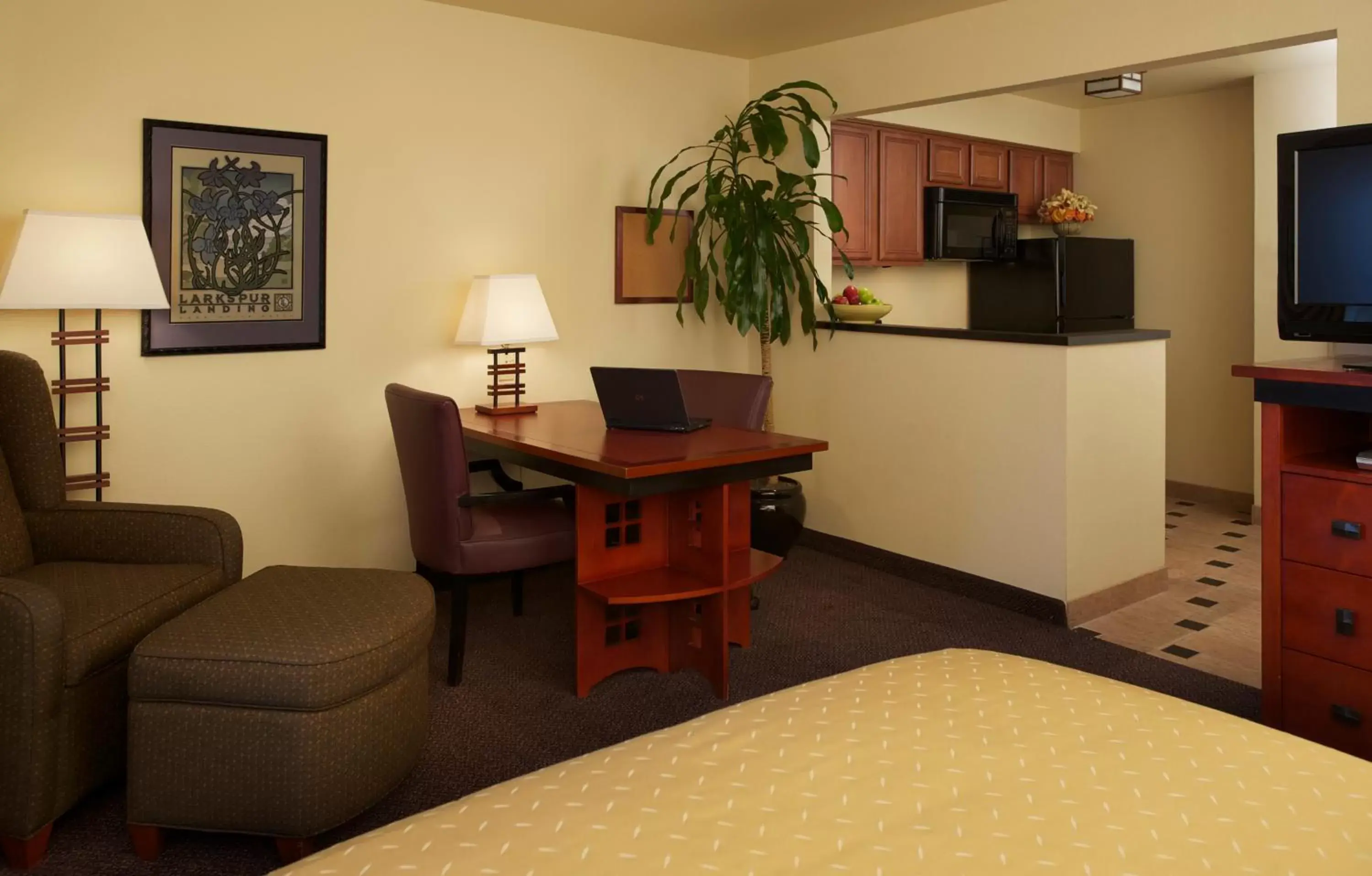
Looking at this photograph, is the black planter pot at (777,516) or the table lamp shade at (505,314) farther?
the black planter pot at (777,516)

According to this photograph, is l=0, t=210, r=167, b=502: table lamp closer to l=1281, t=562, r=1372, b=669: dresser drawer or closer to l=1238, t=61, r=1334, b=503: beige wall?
l=1281, t=562, r=1372, b=669: dresser drawer

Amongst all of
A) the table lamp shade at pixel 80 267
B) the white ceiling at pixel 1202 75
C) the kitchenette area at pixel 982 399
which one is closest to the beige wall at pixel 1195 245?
the white ceiling at pixel 1202 75

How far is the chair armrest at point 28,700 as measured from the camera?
6.81ft

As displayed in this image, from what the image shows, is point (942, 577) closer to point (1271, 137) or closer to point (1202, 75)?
point (1271, 137)

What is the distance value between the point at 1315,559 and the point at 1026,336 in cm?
145

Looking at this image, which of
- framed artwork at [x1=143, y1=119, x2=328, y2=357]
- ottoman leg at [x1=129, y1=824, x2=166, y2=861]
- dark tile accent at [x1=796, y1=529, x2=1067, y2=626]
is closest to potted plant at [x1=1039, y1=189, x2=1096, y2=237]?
dark tile accent at [x1=796, y1=529, x2=1067, y2=626]

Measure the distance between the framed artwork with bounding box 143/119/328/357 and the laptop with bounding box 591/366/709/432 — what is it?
1222 millimetres

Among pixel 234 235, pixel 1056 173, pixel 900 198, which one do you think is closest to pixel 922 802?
pixel 234 235

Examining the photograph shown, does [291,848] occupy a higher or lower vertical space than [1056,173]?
lower

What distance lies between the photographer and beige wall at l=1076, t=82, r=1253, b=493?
5594mm

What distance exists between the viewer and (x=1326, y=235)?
8.71 ft

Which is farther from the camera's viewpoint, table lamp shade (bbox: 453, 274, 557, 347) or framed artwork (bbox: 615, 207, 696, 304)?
framed artwork (bbox: 615, 207, 696, 304)

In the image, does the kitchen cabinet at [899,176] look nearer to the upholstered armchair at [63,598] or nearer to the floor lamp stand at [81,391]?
the floor lamp stand at [81,391]

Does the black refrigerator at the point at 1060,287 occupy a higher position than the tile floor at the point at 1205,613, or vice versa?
the black refrigerator at the point at 1060,287
